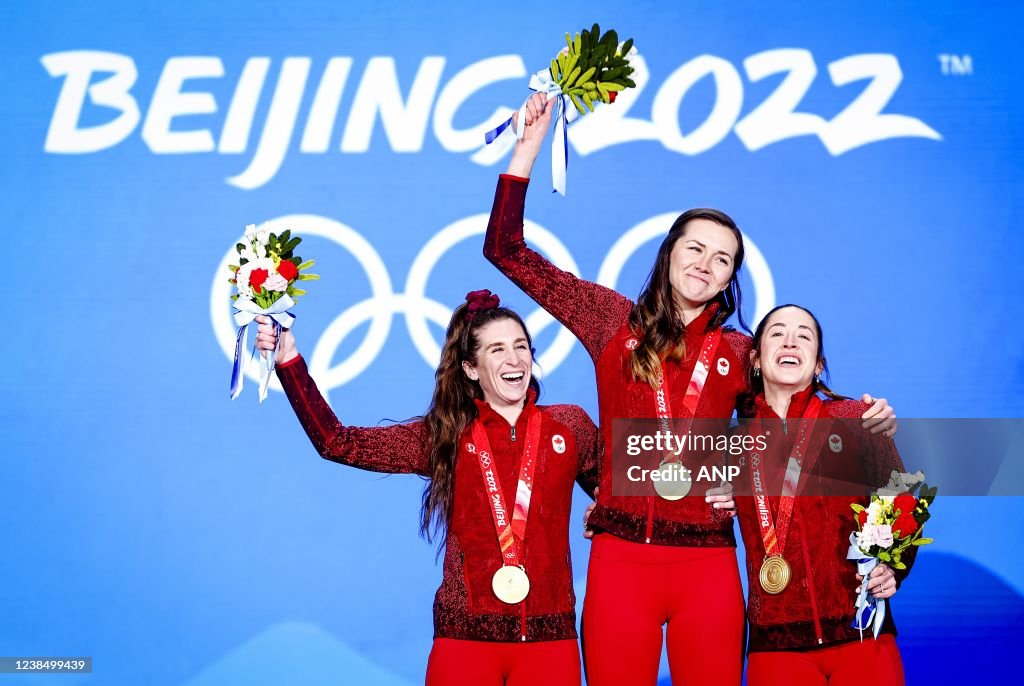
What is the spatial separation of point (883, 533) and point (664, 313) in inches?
31.9

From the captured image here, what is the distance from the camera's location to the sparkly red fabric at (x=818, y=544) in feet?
10.0

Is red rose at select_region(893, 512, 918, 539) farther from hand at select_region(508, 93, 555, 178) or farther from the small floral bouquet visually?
the small floral bouquet

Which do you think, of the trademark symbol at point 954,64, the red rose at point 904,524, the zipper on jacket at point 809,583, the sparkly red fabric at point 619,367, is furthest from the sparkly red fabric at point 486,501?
the trademark symbol at point 954,64

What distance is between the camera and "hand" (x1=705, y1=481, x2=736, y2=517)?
10.4ft

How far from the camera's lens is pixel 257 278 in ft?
10.6

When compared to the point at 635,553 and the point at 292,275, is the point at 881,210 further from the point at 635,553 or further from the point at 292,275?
the point at 292,275

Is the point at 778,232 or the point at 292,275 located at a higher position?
the point at 778,232

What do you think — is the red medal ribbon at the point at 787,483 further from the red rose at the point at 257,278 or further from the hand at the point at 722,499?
the red rose at the point at 257,278

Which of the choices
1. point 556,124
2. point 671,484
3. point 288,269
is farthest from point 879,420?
point 288,269

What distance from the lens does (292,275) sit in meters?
3.27

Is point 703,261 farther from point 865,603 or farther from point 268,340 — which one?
point 268,340

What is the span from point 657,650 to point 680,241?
1093 mm

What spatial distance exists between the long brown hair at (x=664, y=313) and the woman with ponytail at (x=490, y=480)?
11.1 inches

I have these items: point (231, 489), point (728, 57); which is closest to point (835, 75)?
point (728, 57)
